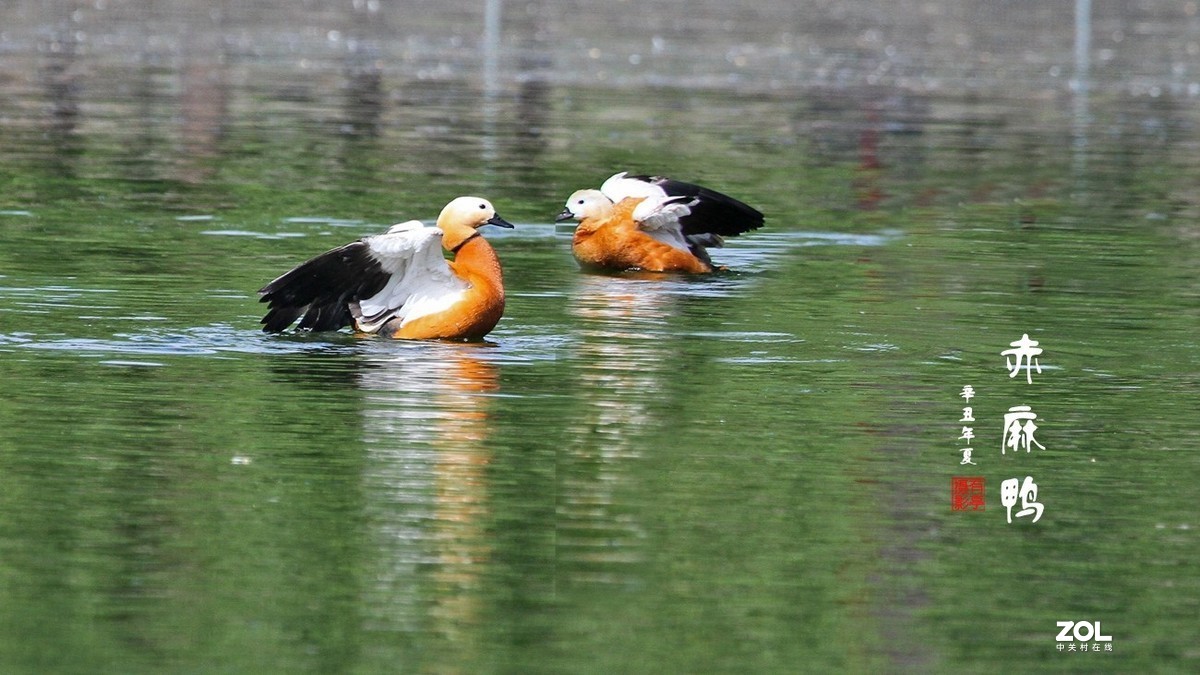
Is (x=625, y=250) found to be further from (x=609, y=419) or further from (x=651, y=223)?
(x=609, y=419)

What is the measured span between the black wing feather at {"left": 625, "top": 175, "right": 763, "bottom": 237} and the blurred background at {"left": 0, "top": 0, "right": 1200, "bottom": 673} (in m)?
0.41

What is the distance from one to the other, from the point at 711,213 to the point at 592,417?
7.28m

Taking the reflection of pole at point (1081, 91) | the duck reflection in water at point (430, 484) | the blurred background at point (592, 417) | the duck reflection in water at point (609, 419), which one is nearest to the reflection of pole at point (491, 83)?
the blurred background at point (592, 417)

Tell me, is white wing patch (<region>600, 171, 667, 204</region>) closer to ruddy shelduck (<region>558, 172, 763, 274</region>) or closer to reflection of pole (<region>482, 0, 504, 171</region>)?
ruddy shelduck (<region>558, 172, 763, 274</region>)

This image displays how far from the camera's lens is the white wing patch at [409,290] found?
565 inches

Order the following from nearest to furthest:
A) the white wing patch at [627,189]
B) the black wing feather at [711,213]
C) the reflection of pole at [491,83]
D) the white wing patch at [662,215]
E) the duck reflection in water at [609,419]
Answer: the duck reflection in water at [609,419] < the white wing patch at [662,215] < the black wing feather at [711,213] < the white wing patch at [627,189] < the reflection of pole at [491,83]

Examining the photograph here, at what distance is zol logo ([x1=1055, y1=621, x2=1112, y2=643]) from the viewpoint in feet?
28.1

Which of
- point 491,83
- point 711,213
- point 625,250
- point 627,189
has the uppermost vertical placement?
point 627,189

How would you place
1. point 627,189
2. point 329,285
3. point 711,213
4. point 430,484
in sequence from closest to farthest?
point 430,484 < point 329,285 < point 711,213 < point 627,189

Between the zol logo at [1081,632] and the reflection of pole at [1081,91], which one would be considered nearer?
the zol logo at [1081,632]

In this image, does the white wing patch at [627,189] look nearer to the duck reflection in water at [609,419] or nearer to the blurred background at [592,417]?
the blurred background at [592,417]

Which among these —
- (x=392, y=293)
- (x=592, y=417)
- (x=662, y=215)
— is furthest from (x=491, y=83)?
(x=592, y=417)

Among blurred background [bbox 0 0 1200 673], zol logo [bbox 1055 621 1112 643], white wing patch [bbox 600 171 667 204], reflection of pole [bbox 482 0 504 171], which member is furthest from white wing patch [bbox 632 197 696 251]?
zol logo [bbox 1055 621 1112 643]

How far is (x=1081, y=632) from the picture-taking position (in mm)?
8633
